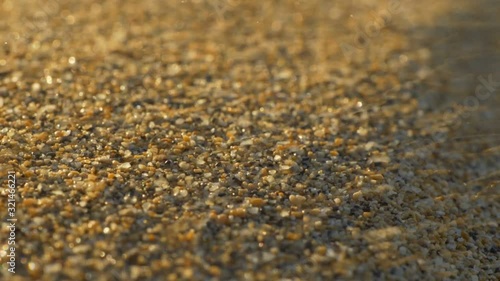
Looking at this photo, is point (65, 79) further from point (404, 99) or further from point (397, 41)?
point (397, 41)

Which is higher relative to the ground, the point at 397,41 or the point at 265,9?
the point at 265,9

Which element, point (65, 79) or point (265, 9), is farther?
point (265, 9)

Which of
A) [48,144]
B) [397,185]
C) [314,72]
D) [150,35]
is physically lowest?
[397,185]

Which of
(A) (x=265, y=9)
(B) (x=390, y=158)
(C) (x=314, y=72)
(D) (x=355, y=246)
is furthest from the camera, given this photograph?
(A) (x=265, y=9)

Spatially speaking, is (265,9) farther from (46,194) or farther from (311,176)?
(46,194)

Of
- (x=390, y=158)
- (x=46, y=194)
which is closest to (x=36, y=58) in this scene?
(x=46, y=194)

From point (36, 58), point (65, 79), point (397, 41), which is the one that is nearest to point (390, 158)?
point (397, 41)

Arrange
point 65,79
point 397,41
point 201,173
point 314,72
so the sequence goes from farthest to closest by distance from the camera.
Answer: point 397,41, point 314,72, point 65,79, point 201,173
